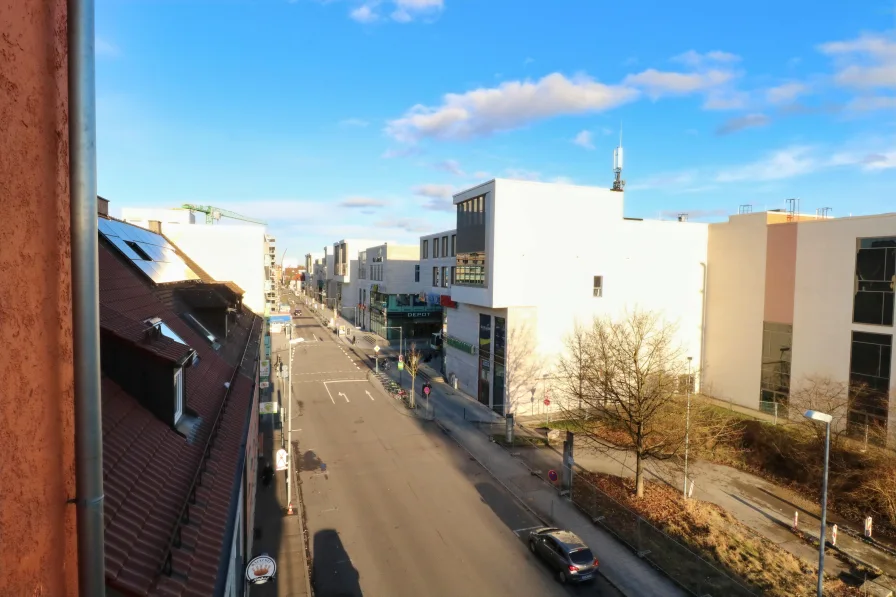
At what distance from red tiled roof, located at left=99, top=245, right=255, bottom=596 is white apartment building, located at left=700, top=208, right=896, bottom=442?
88.4ft

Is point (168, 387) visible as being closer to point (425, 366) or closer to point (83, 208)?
point (83, 208)

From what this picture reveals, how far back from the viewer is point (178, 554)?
596cm

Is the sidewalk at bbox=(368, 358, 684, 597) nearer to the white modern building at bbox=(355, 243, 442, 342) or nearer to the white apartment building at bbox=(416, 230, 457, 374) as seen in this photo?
the white apartment building at bbox=(416, 230, 457, 374)

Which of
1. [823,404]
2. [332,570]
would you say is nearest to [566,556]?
[332,570]

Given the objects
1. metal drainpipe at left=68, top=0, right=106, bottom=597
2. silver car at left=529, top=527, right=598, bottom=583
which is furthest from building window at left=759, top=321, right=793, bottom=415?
metal drainpipe at left=68, top=0, right=106, bottom=597

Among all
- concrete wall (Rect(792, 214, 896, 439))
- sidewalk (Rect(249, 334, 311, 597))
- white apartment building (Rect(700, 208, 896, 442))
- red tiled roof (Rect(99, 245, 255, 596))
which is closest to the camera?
red tiled roof (Rect(99, 245, 255, 596))

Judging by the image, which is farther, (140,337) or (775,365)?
(775,365)

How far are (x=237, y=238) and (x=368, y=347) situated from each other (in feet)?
88.7

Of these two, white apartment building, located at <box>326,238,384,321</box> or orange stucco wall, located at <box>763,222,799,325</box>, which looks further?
white apartment building, located at <box>326,238,384,321</box>

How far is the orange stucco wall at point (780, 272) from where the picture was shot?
3189cm

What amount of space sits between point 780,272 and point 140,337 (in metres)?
36.3

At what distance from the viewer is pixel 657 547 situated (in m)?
16.8

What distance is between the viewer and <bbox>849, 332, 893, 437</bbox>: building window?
2597 centimetres

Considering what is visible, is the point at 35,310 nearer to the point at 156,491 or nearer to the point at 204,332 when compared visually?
the point at 156,491
